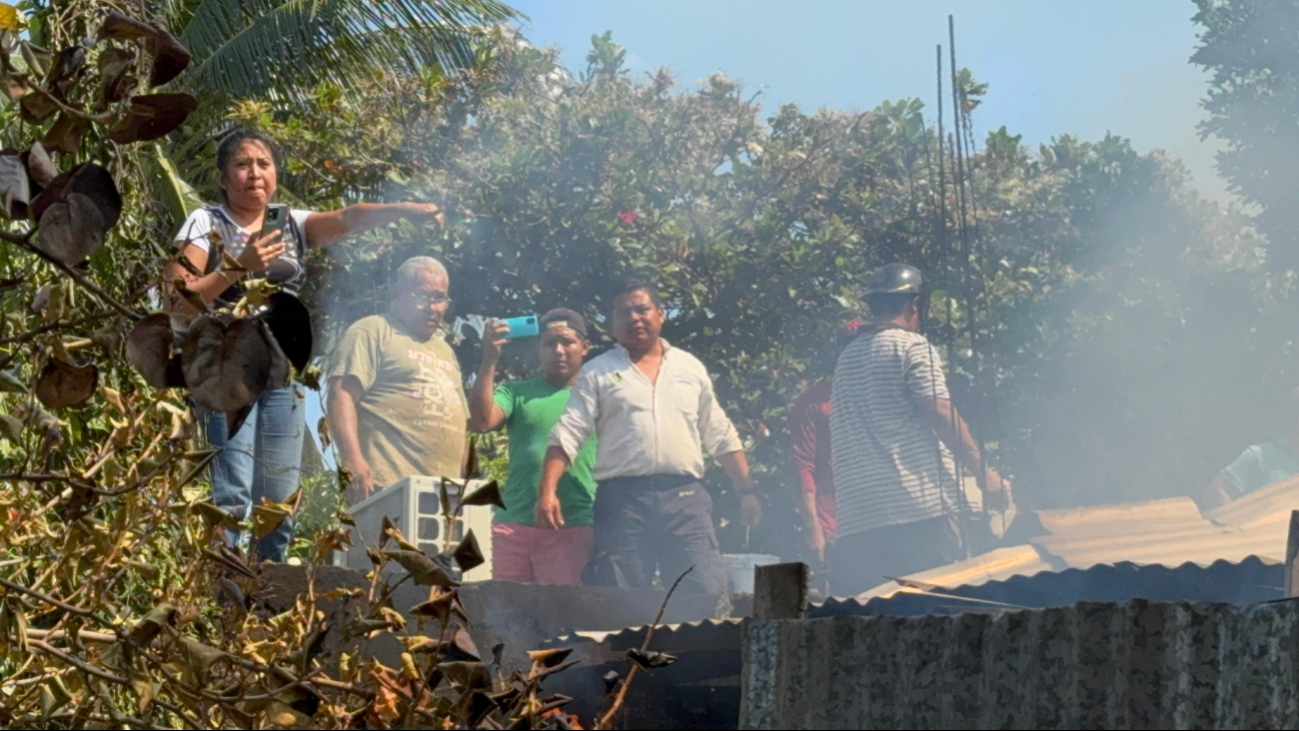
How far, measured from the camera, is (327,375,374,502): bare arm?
5168 millimetres

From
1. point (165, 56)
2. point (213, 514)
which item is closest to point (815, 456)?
point (213, 514)

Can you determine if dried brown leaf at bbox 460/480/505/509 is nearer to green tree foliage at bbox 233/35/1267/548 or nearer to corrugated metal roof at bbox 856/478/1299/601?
corrugated metal roof at bbox 856/478/1299/601

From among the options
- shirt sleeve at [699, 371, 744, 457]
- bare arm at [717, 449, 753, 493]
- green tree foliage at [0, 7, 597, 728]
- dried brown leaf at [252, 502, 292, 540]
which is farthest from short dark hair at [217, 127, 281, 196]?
bare arm at [717, 449, 753, 493]

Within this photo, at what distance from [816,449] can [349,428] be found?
2.36 metres

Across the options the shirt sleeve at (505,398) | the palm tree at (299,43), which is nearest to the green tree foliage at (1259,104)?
the palm tree at (299,43)

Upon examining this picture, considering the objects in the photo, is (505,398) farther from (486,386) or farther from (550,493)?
(550,493)

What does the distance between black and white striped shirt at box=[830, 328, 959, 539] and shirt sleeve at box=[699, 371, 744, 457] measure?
0.41 m

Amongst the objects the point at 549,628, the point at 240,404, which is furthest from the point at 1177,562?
the point at 240,404

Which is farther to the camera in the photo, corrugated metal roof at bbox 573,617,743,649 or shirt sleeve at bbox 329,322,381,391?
shirt sleeve at bbox 329,322,381,391

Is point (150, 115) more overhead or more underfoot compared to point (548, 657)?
more overhead

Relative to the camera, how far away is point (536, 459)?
5.77m

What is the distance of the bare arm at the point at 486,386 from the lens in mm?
5652

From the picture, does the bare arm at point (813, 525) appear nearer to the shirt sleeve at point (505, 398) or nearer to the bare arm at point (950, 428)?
the bare arm at point (950, 428)

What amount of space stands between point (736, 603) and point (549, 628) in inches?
31.7
